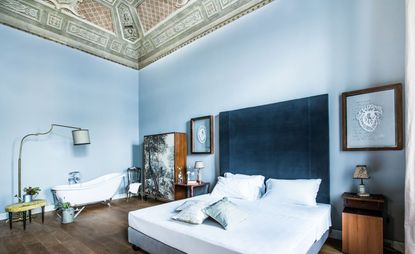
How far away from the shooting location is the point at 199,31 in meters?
5.17

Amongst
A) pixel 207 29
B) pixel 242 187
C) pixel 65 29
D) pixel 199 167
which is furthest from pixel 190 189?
pixel 65 29

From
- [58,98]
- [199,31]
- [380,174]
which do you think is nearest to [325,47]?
[380,174]

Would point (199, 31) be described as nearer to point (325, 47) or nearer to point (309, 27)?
point (309, 27)

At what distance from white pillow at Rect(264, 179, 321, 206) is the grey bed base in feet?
1.52

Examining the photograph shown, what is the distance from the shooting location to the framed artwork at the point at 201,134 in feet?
15.7

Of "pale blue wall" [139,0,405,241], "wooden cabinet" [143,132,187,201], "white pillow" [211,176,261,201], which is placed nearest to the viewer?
"pale blue wall" [139,0,405,241]

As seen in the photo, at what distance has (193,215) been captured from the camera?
2414 mm

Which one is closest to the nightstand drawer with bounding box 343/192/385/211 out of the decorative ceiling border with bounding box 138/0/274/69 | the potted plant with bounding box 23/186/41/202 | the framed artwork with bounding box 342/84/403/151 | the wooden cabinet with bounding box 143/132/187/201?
the framed artwork with bounding box 342/84/403/151

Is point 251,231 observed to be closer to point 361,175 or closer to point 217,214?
point 217,214

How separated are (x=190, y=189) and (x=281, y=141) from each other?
2.05m

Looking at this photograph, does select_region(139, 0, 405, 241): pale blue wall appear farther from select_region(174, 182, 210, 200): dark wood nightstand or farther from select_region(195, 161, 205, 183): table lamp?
select_region(174, 182, 210, 200): dark wood nightstand

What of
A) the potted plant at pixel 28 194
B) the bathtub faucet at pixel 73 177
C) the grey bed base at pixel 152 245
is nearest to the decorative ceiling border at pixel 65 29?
the bathtub faucet at pixel 73 177

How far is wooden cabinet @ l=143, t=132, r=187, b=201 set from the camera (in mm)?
5051

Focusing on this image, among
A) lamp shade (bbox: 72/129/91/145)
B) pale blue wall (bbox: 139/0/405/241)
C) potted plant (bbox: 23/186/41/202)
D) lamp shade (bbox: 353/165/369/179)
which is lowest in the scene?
potted plant (bbox: 23/186/41/202)
